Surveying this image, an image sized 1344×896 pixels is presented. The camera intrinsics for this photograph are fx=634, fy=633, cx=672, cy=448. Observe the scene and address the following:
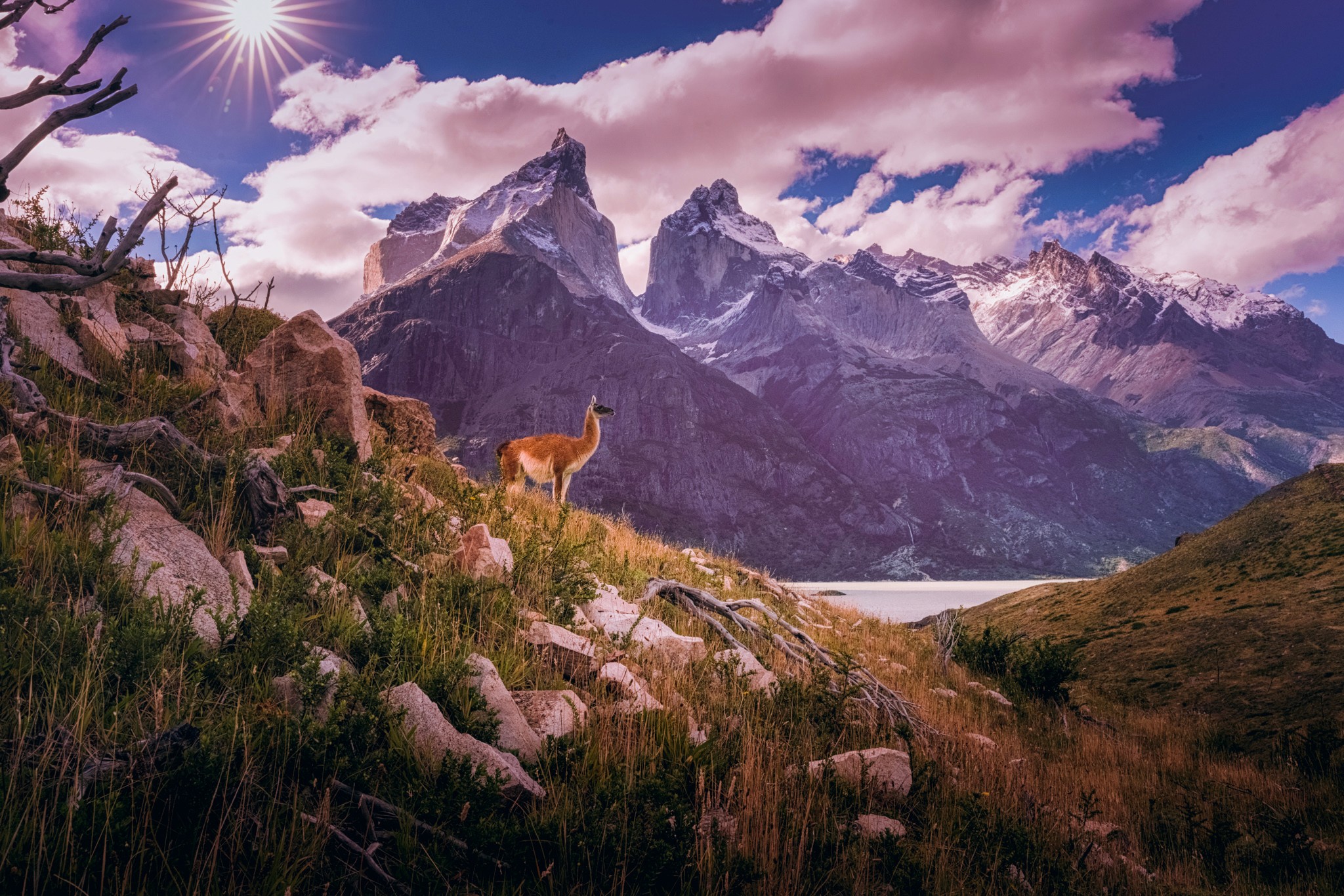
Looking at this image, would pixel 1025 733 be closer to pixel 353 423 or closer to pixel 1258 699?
pixel 1258 699

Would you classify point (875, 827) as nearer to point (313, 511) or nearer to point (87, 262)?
point (313, 511)

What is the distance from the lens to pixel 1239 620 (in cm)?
909

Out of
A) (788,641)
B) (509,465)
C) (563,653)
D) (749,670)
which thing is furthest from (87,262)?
(509,465)

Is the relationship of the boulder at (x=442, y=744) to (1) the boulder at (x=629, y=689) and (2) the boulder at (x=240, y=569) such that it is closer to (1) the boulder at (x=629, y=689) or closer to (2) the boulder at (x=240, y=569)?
(1) the boulder at (x=629, y=689)

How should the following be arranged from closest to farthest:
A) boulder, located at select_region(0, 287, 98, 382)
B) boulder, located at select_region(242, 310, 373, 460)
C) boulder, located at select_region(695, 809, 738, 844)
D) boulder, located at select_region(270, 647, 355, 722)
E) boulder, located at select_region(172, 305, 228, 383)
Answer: boulder, located at select_region(695, 809, 738, 844)
boulder, located at select_region(270, 647, 355, 722)
boulder, located at select_region(0, 287, 98, 382)
boulder, located at select_region(242, 310, 373, 460)
boulder, located at select_region(172, 305, 228, 383)

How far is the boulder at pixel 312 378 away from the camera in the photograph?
10320 millimetres

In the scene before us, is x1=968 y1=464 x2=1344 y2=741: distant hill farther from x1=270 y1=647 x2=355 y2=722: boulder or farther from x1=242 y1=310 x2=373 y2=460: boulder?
x1=242 y1=310 x2=373 y2=460: boulder

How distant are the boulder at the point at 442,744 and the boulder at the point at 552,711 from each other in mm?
493

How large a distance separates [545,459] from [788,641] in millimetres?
10596

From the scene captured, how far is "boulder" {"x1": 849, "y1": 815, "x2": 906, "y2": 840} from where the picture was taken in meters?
4.31

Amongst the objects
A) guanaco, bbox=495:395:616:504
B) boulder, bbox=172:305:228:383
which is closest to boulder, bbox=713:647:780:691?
boulder, bbox=172:305:228:383

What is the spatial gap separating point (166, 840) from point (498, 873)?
1.63 meters

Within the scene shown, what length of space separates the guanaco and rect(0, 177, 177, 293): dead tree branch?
39.8 feet

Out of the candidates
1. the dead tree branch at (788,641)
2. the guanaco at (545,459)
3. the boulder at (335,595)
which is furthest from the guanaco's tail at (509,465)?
the boulder at (335,595)
